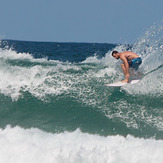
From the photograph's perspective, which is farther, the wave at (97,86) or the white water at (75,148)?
the wave at (97,86)

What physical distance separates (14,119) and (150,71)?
4768 mm

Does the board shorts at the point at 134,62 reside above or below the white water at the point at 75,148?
above

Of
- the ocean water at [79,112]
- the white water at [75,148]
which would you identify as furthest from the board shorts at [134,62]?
the white water at [75,148]

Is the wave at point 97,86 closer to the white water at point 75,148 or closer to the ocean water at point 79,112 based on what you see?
the ocean water at point 79,112


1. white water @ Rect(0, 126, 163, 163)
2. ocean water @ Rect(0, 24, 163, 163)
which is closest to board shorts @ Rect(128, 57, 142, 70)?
ocean water @ Rect(0, 24, 163, 163)

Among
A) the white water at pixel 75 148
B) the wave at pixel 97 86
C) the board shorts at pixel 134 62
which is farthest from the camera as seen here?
the board shorts at pixel 134 62

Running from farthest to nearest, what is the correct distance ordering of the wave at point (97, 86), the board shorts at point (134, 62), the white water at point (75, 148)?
the board shorts at point (134, 62) → the wave at point (97, 86) → the white water at point (75, 148)

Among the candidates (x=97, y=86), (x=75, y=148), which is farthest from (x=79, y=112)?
(x=75, y=148)

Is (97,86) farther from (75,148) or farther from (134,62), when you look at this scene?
(75,148)

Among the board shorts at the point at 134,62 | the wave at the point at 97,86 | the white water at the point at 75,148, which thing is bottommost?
the white water at the point at 75,148

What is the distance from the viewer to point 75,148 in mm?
6324

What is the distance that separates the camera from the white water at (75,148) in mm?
5918

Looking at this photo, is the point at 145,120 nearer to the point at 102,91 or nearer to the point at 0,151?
the point at 102,91

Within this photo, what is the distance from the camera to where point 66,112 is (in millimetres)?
8625
